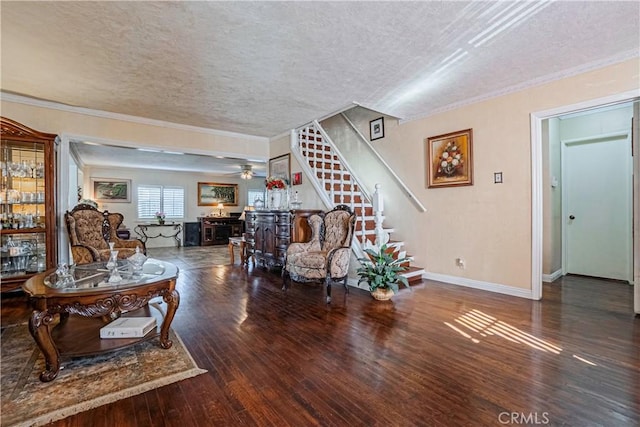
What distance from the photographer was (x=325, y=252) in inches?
163

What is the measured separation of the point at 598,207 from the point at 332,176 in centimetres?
419

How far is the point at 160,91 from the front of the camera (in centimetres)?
368

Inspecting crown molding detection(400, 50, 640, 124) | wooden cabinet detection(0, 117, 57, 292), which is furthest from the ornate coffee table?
crown molding detection(400, 50, 640, 124)

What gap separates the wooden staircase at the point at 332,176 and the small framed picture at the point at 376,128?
31.3 inches

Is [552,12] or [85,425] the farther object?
[552,12]

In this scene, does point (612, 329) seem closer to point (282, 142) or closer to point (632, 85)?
point (632, 85)

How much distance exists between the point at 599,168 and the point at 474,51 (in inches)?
133

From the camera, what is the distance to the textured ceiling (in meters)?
2.22

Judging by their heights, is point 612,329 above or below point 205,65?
below

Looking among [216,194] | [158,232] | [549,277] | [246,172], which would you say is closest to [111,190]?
[158,232]

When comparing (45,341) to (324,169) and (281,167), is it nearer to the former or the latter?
(324,169)

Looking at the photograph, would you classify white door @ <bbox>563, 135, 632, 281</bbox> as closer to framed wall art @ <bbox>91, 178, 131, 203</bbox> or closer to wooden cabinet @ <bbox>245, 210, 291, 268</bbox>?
wooden cabinet @ <bbox>245, 210, 291, 268</bbox>

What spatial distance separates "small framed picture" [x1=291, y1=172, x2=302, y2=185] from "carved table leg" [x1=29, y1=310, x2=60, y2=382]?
410 centimetres

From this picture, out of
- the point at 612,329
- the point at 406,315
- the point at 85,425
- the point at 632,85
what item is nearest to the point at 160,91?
the point at 85,425
